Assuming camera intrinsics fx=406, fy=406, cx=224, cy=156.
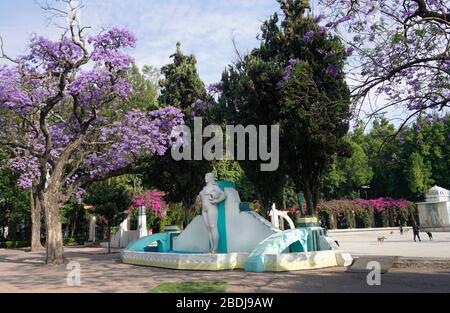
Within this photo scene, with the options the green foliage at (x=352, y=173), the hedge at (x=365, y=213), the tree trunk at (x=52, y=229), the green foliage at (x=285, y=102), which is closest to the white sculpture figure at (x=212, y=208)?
the green foliage at (x=285, y=102)

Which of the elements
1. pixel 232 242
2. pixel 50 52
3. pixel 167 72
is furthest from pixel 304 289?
pixel 167 72

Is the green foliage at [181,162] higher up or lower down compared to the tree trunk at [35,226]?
higher up

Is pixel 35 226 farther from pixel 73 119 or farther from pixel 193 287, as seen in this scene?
pixel 193 287

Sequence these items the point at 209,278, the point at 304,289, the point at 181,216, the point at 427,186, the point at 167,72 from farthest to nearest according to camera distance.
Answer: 1. the point at 427,186
2. the point at 181,216
3. the point at 167,72
4. the point at 209,278
5. the point at 304,289

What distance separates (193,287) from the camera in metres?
8.91

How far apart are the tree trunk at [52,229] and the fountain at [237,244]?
2.48 metres

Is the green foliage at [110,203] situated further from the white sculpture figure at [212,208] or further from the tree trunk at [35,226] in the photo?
the white sculpture figure at [212,208]

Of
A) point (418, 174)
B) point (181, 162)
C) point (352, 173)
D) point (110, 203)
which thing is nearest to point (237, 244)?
point (181, 162)

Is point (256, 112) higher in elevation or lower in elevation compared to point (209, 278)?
higher

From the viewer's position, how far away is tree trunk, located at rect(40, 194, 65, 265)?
15341mm

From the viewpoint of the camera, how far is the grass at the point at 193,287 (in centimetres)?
846
